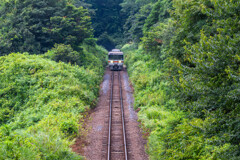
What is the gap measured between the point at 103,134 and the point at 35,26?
708 inches

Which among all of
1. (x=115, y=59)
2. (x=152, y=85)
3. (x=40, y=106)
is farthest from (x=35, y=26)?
(x=152, y=85)

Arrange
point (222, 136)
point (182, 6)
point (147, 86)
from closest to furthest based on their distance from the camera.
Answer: point (222, 136), point (182, 6), point (147, 86)

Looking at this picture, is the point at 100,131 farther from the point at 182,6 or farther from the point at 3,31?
the point at 3,31

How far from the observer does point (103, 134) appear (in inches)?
536

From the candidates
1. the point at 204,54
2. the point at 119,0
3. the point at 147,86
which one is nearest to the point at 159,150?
the point at 204,54

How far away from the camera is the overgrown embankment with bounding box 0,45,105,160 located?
31.6ft

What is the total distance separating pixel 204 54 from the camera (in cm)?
872

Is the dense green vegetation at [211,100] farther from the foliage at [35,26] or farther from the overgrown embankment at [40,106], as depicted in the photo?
the foliage at [35,26]

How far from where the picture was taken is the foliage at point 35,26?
83.6 ft

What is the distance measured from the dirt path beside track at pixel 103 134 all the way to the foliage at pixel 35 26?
11.5 meters

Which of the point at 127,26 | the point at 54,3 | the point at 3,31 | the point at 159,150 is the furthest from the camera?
the point at 127,26

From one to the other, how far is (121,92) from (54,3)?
1595cm

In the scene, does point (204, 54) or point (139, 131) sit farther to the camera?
point (139, 131)

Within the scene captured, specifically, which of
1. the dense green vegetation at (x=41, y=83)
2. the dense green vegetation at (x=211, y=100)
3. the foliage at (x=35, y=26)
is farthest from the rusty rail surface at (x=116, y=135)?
the foliage at (x=35, y=26)
